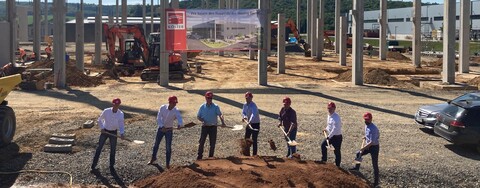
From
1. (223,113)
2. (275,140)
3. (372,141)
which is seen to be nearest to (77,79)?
(223,113)

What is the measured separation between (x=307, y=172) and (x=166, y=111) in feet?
10.5

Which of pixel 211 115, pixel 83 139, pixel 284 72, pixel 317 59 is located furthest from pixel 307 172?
pixel 317 59

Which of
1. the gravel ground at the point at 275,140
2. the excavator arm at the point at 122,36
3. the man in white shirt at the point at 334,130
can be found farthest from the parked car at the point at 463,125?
the excavator arm at the point at 122,36

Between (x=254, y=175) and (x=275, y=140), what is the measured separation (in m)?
4.57

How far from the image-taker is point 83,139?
1364 centimetres

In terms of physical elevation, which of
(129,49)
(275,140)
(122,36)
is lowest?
(275,140)

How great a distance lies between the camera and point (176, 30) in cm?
2625

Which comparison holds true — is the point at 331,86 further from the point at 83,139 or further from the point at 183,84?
the point at 83,139

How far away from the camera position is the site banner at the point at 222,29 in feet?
86.3

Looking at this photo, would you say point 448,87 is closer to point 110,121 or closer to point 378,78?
point 378,78

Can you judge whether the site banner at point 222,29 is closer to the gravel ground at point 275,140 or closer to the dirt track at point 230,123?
the dirt track at point 230,123

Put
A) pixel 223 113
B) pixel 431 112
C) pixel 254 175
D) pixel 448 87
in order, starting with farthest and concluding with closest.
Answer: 1. pixel 448 87
2. pixel 223 113
3. pixel 431 112
4. pixel 254 175

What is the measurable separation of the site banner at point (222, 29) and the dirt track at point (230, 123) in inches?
82.7

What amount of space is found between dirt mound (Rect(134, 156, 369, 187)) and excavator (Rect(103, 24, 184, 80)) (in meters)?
19.9
